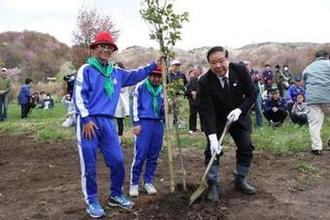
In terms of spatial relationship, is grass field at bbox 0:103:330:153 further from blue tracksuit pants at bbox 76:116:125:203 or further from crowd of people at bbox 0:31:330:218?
blue tracksuit pants at bbox 76:116:125:203

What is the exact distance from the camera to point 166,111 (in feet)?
20.9

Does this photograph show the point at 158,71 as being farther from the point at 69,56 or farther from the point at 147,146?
the point at 69,56

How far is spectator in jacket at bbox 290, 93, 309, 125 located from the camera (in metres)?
13.7

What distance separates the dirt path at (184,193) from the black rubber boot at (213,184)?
4.5 inches

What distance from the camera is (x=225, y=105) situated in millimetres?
6773

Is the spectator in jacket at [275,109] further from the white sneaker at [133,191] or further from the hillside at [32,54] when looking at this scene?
the hillside at [32,54]

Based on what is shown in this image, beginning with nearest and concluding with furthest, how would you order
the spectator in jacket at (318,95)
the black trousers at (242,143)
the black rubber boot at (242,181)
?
the black trousers at (242,143)
the black rubber boot at (242,181)
the spectator in jacket at (318,95)

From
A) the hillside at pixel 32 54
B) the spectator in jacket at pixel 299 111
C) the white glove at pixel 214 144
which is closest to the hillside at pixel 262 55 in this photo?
the hillside at pixel 32 54

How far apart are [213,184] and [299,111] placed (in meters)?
7.63

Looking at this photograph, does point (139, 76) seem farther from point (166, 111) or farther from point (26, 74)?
point (26, 74)

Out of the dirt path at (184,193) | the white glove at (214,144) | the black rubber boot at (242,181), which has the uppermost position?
the white glove at (214,144)

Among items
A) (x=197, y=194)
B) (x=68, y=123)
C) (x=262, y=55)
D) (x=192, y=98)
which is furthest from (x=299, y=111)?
(x=262, y=55)

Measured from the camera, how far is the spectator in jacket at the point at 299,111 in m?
13.7

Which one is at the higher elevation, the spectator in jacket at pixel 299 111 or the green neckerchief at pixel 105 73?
the green neckerchief at pixel 105 73
